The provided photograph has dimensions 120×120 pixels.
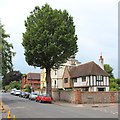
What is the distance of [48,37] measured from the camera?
52.2 m

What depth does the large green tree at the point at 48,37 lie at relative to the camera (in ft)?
171

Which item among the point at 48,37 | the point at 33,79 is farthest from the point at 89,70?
the point at 33,79

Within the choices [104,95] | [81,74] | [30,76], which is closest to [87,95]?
[104,95]

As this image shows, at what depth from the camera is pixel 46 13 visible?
53.4 meters

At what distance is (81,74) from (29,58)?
19887 millimetres

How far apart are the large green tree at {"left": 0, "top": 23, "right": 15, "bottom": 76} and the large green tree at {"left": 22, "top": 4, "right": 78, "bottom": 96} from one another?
3134 mm

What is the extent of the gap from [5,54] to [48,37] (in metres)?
7.11

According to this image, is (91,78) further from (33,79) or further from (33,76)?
(33,76)

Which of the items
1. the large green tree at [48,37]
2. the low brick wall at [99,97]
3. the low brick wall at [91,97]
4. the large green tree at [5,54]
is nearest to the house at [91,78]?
the large green tree at [48,37]

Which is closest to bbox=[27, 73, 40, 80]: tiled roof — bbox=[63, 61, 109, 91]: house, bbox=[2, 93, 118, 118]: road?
bbox=[63, 61, 109, 91]: house

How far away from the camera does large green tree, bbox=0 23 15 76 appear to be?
49.8m

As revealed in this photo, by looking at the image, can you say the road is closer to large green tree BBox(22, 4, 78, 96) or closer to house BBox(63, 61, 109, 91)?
large green tree BBox(22, 4, 78, 96)

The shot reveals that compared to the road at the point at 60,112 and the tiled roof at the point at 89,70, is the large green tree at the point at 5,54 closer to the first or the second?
the road at the point at 60,112

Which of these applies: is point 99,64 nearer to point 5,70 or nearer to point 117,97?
point 117,97
